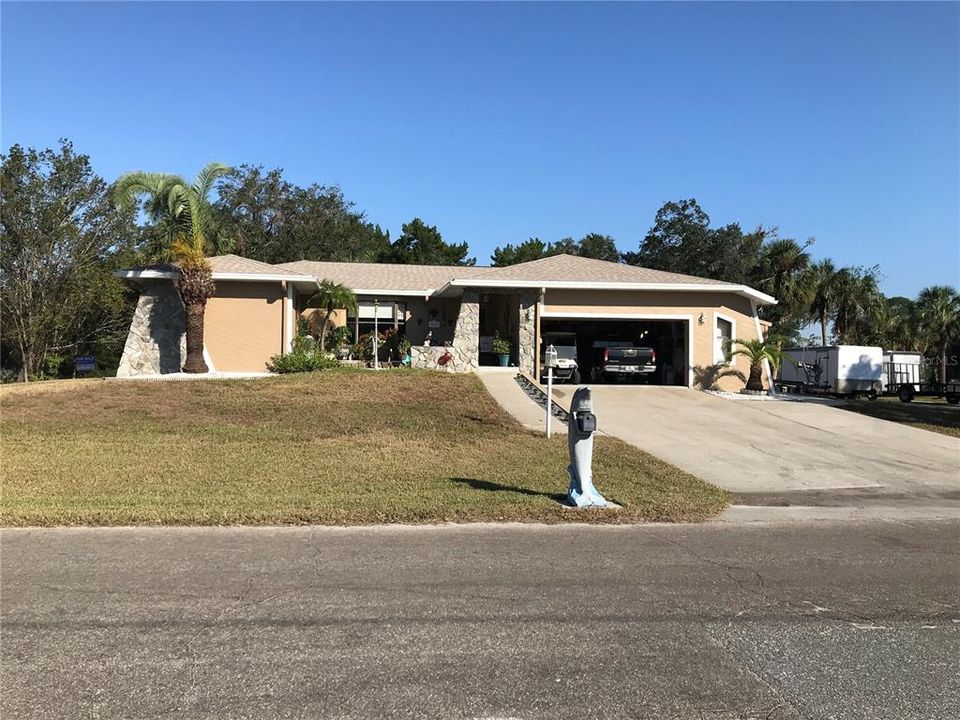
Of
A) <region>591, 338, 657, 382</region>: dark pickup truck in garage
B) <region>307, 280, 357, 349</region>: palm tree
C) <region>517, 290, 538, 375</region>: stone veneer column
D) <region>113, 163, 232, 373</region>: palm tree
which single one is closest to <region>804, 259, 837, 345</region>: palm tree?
<region>591, 338, 657, 382</region>: dark pickup truck in garage

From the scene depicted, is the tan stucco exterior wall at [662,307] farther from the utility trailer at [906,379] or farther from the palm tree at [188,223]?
the utility trailer at [906,379]

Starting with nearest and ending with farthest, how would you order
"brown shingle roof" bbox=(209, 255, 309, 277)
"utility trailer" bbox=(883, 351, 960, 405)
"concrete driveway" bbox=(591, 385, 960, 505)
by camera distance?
"concrete driveway" bbox=(591, 385, 960, 505), "brown shingle roof" bbox=(209, 255, 309, 277), "utility trailer" bbox=(883, 351, 960, 405)

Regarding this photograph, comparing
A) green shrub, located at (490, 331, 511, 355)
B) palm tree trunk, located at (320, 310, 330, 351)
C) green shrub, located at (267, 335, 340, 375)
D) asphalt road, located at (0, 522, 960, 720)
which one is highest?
palm tree trunk, located at (320, 310, 330, 351)

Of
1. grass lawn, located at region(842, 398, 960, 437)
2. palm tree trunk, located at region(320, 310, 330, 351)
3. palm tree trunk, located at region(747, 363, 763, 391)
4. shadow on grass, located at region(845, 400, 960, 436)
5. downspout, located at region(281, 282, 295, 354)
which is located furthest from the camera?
palm tree trunk, located at region(320, 310, 330, 351)

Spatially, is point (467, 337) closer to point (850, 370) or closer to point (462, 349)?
point (462, 349)

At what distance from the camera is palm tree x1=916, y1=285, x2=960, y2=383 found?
1613 inches

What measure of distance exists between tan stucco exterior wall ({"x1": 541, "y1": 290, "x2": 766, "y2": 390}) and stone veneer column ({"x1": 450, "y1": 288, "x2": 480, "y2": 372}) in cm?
237

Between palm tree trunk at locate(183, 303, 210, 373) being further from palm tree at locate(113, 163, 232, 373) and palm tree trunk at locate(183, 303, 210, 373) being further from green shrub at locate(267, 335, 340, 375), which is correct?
green shrub at locate(267, 335, 340, 375)

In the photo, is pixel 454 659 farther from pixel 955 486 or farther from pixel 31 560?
pixel 955 486

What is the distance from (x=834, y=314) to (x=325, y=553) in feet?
140

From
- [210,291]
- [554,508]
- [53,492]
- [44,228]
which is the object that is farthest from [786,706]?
[44,228]

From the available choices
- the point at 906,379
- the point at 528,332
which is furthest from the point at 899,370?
the point at 528,332

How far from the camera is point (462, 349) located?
2327 centimetres

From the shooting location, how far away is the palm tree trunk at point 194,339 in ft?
69.3
